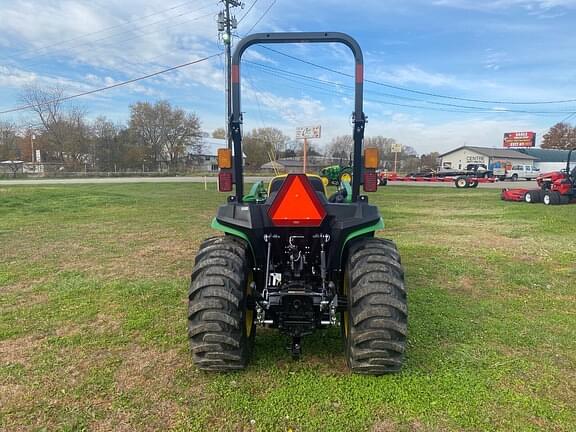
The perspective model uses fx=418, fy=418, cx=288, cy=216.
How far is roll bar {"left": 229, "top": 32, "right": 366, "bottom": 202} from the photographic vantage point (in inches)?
138

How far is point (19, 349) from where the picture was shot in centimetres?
381

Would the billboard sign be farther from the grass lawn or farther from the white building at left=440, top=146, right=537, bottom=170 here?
the grass lawn

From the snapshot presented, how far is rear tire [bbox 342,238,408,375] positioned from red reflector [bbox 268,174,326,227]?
52 centimetres

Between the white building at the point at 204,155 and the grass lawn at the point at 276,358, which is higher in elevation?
the white building at the point at 204,155

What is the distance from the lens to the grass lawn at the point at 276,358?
278 cm

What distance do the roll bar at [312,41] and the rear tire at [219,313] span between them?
3.22 feet

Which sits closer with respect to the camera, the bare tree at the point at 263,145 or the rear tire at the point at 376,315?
the rear tire at the point at 376,315

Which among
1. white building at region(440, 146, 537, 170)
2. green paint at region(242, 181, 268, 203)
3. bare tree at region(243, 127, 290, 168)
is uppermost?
white building at region(440, 146, 537, 170)

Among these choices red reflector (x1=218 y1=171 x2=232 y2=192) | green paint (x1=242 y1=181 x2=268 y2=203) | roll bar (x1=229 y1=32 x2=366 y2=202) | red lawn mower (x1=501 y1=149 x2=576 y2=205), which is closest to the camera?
roll bar (x1=229 y1=32 x2=366 y2=202)

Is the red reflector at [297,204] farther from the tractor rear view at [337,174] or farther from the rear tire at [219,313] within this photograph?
the tractor rear view at [337,174]

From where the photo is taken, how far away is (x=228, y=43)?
22453 mm

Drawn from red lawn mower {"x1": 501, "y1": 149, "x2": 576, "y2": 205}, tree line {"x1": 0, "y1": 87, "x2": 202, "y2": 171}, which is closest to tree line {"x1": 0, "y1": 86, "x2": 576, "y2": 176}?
tree line {"x1": 0, "y1": 87, "x2": 202, "y2": 171}

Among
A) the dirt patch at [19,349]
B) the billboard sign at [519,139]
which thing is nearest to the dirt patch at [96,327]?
the dirt patch at [19,349]

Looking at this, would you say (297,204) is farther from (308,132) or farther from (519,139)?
(519,139)
